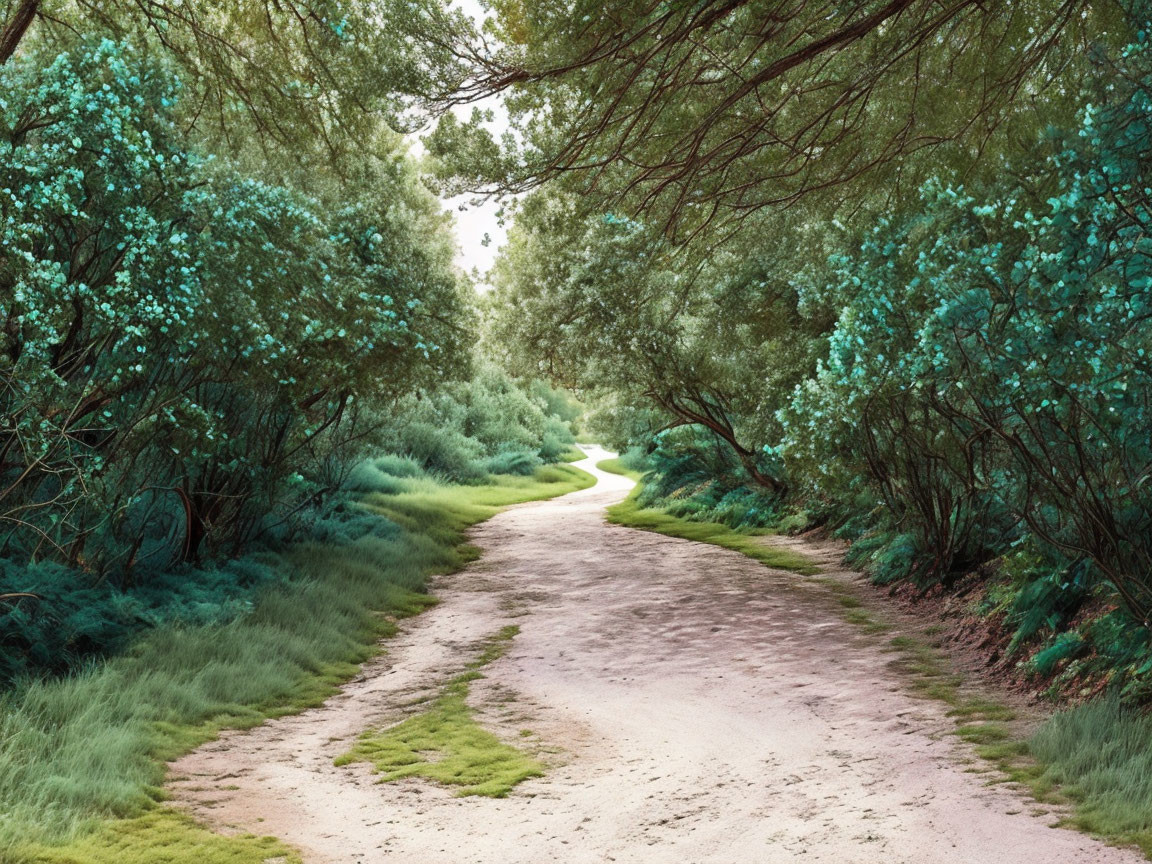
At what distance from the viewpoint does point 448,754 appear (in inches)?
314

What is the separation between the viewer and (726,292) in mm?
18766

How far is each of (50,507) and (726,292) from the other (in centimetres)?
1220

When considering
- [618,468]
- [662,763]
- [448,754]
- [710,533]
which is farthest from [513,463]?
[662,763]

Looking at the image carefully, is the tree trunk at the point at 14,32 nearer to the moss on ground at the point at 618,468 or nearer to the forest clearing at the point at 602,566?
the forest clearing at the point at 602,566

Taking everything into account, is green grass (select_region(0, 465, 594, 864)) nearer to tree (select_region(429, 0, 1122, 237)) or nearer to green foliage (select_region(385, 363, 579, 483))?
tree (select_region(429, 0, 1122, 237))

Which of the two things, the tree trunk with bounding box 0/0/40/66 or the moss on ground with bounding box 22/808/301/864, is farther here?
the tree trunk with bounding box 0/0/40/66

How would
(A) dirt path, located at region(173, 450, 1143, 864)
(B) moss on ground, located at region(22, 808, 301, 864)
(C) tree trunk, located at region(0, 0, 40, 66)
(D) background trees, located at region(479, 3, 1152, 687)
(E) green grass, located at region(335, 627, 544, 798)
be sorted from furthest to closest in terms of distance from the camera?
(C) tree trunk, located at region(0, 0, 40, 66), (E) green grass, located at region(335, 627, 544, 798), (D) background trees, located at region(479, 3, 1152, 687), (A) dirt path, located at region(173, 450, 1143, 864), (B) moss on ground, located at region(22, 808, 301, 864)

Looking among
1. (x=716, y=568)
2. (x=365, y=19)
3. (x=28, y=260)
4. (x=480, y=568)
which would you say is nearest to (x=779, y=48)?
(x=28, y=260)

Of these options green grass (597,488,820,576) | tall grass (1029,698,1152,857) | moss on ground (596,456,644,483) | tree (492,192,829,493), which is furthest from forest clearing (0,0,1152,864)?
moss on ground (596,456,644,483)

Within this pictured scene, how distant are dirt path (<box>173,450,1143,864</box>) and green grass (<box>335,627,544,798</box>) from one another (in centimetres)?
17

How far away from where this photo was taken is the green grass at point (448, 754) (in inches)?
291

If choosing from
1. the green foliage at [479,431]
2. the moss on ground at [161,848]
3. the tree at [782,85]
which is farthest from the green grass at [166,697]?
the green foliage at [479,431]

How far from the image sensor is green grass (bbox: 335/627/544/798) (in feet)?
24.3

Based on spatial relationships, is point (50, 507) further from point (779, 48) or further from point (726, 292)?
point (726, 292)
